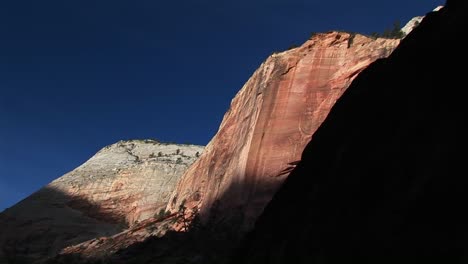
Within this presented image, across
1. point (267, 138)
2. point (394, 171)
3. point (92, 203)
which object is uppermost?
point (267, 138)

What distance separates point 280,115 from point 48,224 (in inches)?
1469

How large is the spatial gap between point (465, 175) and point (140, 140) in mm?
92477

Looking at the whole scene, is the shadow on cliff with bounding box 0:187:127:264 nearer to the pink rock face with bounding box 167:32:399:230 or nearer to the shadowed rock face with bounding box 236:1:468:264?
the pink rock face with bounding box 167:32:399:230

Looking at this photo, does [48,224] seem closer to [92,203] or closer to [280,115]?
[92,203]

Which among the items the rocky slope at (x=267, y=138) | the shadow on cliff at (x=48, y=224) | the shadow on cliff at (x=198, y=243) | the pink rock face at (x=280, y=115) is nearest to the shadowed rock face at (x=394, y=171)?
the rocky slope at (x=267, y=138)

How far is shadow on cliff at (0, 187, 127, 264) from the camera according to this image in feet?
194

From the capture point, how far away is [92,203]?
2849 inches

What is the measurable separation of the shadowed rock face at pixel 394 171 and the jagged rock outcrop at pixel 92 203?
166 feet

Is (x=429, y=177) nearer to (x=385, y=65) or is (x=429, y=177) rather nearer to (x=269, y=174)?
(x=385, y=65)

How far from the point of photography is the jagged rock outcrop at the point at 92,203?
61062 millimetres

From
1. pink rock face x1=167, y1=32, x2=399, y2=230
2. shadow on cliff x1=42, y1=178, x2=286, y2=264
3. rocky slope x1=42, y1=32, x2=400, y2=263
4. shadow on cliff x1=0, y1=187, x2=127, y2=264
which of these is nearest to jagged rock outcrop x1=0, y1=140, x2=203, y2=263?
shadow on cliff x1=0, y1=187, x2=127, y2=264

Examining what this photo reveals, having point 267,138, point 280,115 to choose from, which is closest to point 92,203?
point 267,138

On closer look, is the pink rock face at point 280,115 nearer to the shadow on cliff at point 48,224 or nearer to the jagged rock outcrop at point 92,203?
the shadow on cliff at point 48,224

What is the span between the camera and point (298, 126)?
3594 cm
